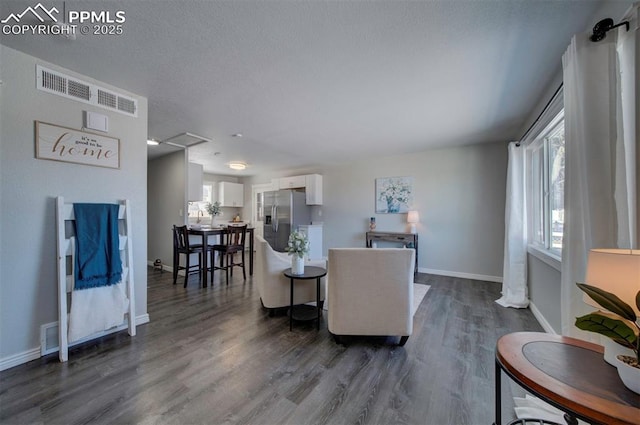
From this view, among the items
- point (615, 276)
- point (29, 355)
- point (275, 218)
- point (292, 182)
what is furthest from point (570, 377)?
point (292, 182)

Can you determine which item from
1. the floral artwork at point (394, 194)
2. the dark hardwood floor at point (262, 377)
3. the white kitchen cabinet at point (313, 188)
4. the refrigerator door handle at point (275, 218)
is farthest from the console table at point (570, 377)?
the refrigerator door handle at point (275, 218)

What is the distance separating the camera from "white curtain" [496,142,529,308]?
3225 mm

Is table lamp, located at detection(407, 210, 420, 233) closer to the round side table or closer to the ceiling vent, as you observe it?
the round side table

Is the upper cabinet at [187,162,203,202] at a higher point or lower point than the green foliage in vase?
higher

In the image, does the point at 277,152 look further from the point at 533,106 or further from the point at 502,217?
the point at 502,217

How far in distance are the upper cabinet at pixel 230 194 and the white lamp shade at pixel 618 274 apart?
299 inches

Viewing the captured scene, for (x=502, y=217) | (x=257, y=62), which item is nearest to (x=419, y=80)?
(x=257, y=62)

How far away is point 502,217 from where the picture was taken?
425 cm

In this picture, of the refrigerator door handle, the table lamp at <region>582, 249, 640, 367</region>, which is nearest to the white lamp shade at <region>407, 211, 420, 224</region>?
the refrigerator door handle

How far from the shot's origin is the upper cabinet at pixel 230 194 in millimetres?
7418

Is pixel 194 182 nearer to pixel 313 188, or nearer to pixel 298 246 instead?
pixel 313 188

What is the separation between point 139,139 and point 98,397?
2.28m

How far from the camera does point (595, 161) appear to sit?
4.44 ft

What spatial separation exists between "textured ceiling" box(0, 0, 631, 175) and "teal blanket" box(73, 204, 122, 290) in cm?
124
